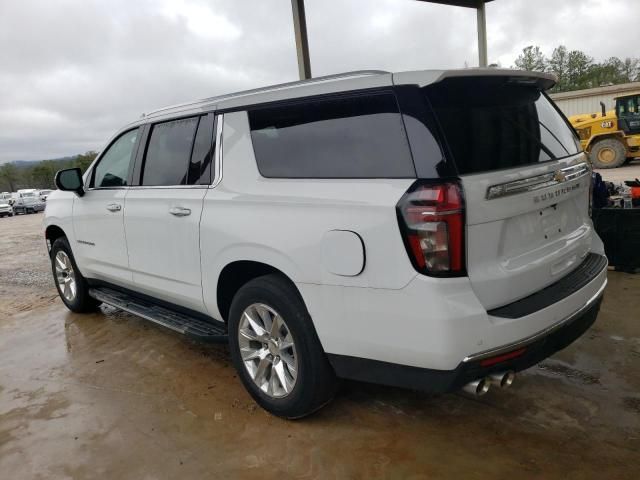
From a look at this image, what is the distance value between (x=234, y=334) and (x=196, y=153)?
1230 mm

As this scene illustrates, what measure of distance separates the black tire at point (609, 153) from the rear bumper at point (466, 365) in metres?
16.8

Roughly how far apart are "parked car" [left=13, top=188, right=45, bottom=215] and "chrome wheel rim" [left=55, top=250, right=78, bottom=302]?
30.6 metres

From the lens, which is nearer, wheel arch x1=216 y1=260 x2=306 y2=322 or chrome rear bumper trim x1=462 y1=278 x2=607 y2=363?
chrome rear bumper trim x1=462 y1=278 x2=607 y2=363

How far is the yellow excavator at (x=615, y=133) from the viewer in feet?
54.2

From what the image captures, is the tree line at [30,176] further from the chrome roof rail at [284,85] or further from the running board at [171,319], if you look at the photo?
the chrome roof rail at [284,85]

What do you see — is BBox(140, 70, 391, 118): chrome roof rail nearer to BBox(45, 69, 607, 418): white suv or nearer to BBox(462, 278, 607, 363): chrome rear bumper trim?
BBox(45, 69, 607, 418): white suv

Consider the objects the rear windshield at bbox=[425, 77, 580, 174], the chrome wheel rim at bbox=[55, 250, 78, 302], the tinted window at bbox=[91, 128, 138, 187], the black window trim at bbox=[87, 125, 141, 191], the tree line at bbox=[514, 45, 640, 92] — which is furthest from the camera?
the tree line at bbox=[514, 45, 640, 92]

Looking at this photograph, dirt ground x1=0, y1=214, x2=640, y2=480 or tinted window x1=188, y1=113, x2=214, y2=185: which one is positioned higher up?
tinted window x1=188, y1=113, x2=214, y2=185

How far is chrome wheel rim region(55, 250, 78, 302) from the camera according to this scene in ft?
17.3

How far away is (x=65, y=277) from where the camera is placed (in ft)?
18.0

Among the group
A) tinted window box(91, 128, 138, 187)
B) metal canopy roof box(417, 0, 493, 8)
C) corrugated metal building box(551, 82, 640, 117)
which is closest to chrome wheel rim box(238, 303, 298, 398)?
tinted window box(91, 128, 138, 187)

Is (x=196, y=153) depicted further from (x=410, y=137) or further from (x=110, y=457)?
(x=110, y=457)

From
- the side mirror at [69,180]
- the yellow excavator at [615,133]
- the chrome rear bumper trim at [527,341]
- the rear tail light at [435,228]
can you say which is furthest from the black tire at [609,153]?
the rear tail light at [435,228]

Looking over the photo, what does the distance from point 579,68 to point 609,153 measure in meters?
45.4
